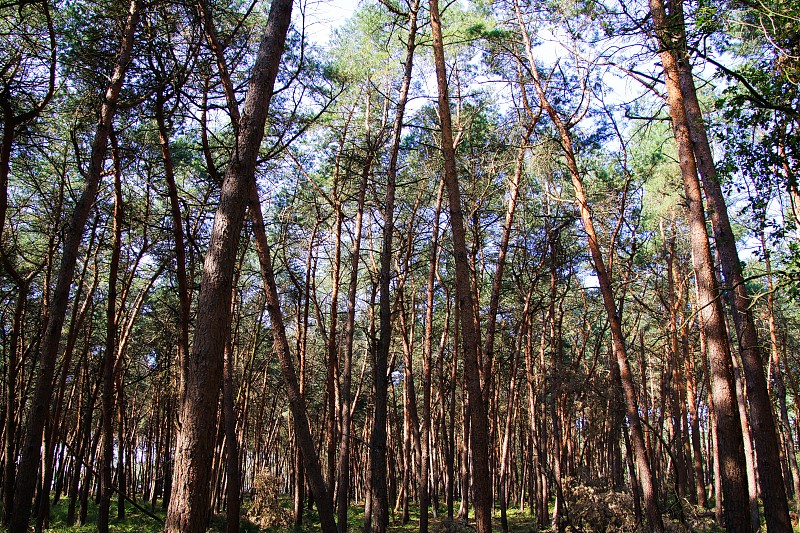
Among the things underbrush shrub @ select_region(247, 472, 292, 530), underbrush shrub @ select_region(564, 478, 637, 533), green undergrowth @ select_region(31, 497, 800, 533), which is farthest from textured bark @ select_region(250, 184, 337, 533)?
underbrush shrub @ select_region(247, 472, 292, 530)

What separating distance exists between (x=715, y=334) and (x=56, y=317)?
320 inches

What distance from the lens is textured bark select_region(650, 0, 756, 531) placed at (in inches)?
265

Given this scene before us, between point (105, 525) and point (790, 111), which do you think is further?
point (105, 525)

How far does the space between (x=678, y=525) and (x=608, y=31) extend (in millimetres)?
9984

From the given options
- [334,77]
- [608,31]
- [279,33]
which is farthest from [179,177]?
[608,31]

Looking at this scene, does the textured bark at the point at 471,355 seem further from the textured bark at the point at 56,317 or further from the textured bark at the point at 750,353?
the textured bark at the point at 56,317

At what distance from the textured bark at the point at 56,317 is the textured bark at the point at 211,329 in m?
2.36

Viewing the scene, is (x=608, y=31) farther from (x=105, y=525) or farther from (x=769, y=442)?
(x=105, y=525)

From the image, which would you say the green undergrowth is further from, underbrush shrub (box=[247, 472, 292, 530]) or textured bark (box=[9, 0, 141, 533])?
textured bark (box=[9, 0, 141, 533])

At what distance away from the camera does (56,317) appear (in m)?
5.81

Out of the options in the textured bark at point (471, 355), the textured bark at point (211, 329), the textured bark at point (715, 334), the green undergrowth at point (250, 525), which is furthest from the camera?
the green undergrowth at point (250, 525)

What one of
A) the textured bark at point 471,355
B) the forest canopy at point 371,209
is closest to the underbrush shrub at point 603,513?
the forest canopy at point 371,209

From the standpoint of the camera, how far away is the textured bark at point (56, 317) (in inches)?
215

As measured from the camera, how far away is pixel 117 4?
7.02 m
